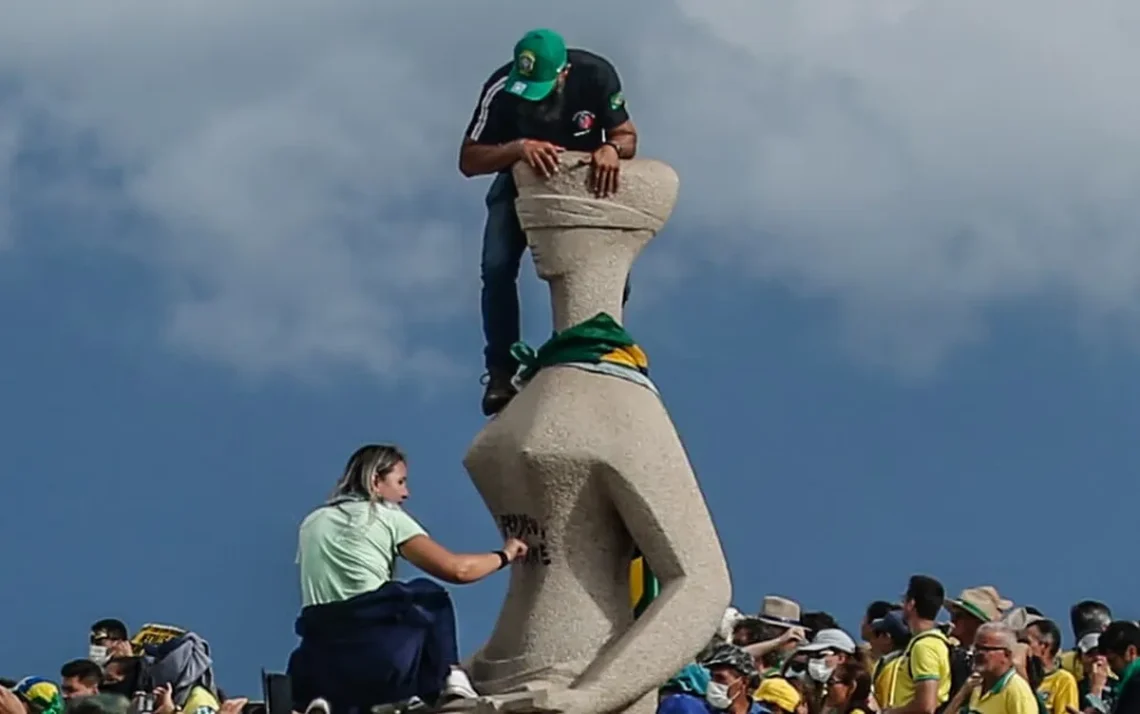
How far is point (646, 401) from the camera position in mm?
10586

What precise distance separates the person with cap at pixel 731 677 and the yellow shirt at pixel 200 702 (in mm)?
2440

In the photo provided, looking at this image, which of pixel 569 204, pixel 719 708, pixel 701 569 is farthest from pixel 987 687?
pixel 569 204

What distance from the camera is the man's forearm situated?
1072 cm

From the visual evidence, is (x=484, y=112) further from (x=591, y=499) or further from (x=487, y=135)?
(x=591, y=499)

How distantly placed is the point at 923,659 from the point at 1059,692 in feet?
4.52

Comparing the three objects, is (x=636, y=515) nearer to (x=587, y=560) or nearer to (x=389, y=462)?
(x=587, y=560)

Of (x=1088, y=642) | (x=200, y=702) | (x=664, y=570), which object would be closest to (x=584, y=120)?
(x=664, y=570)

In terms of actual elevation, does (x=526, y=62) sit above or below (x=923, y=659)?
above

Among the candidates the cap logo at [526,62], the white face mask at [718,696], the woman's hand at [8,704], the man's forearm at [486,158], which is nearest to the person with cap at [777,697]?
the white face mask at [718,696]

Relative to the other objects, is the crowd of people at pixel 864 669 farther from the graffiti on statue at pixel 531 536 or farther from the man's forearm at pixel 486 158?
the man's forearm at pixel 486 158

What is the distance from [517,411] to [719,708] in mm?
2840

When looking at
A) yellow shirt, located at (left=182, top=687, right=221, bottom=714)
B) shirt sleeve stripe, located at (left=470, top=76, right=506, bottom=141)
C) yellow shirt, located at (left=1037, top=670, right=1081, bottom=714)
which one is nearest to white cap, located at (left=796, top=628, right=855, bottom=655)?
yellow shirt, located at (left=1037, top=670, right=1081, bottom=714)

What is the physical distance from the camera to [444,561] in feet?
33.2

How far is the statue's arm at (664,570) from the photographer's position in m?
10.2
